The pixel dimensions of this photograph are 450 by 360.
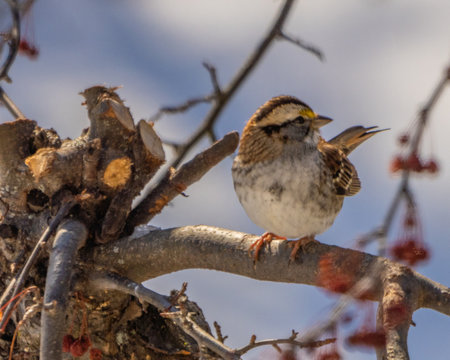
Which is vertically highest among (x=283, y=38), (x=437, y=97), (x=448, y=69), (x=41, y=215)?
(x=283, y=38)

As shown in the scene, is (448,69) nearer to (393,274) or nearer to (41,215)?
(393,274)

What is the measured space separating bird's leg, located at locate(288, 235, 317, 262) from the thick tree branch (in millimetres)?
28

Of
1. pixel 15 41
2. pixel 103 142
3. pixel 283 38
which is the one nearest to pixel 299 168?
pixel 283 38

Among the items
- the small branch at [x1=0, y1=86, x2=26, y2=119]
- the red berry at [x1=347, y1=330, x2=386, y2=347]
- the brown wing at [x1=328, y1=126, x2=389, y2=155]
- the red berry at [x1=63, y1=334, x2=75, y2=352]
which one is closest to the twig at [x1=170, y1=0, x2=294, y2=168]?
the red berry at [x1=347, y1=330, x2=386, y2=347]

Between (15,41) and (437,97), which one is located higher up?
(15,41)

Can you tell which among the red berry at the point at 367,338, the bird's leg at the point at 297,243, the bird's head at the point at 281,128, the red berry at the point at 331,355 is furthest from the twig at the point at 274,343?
the bird's head at the point at 281,128

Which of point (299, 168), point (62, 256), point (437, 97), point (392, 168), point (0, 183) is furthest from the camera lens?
point (0, 183)

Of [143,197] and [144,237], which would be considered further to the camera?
[143,197]

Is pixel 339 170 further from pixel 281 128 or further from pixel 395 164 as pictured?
pixel 395 164

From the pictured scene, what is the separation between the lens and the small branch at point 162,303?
281 cm

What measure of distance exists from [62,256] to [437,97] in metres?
2.32

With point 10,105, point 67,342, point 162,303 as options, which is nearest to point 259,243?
point 162,303

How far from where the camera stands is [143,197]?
13.7ft

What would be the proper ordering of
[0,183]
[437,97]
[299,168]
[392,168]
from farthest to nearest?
1. [0,183]
2. [299,168]
3. [392,168]
4. [437,97]
